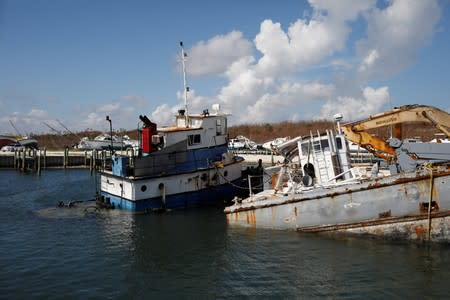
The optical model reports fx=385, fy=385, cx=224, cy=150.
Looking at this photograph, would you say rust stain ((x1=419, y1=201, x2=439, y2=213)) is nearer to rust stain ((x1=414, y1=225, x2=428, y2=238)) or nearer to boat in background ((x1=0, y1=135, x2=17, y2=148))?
rust stain ((x1=414, y1=225, x2=428, y2=238))

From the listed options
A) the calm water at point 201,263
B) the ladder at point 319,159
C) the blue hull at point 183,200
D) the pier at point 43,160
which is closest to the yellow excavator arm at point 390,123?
the ladder at point 319,159

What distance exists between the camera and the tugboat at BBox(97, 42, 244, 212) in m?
22.3

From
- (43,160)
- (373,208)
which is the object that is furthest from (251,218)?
(43,160)

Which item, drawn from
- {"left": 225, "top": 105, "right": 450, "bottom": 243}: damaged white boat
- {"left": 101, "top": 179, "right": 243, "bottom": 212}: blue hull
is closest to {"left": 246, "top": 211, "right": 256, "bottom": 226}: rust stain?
{"left": 225, "top": 105, "right": 450, "bottom": 243}: damaged white boat

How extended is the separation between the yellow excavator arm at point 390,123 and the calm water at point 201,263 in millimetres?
4194

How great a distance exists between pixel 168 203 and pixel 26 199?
1191 centimetres

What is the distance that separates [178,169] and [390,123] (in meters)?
12.4

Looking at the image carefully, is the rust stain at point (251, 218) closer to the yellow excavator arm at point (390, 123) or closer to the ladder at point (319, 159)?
the ladder at point (319, 159)

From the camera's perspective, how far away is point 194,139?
24188 mm

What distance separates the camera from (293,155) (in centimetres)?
1950

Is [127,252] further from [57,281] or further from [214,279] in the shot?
[214,279]

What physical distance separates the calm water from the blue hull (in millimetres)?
2588

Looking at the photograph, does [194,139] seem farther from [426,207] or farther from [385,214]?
[426,207]

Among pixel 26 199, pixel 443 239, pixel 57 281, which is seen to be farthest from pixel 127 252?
pixel 26 199
